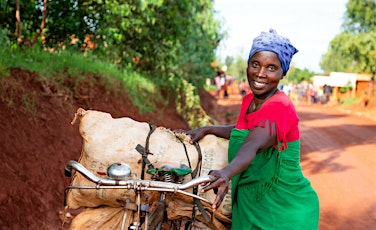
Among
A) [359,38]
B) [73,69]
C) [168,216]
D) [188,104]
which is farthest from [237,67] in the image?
[168,216]

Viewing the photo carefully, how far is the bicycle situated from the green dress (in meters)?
0.22

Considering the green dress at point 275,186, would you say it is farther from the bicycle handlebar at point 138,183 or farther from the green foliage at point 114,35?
the green foliage at point 114,35

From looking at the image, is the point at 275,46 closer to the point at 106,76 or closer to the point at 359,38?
the point at 106,76

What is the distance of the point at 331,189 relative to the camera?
858cm

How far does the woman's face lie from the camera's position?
2.50 meters

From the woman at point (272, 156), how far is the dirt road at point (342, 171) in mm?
4190

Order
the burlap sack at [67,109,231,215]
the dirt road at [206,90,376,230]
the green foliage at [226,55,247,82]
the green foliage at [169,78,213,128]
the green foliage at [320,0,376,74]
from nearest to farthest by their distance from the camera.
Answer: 1. the burlap sack at [67,109,231,215]
2. the dirt road at [206,90,376,230]
3. the green foliage at [169,78,213,128]
4. the green foliage at [320,0,376,74]
5. the green foliage at [226,55,247,82]

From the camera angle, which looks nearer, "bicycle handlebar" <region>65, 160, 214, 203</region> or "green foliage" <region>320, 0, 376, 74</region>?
"bicycle handlebar" <region>65, 160, 214, 203</region>

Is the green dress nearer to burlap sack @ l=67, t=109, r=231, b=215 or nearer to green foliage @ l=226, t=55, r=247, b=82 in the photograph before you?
burlap sack @ l=67, t=109, r=231, b=215

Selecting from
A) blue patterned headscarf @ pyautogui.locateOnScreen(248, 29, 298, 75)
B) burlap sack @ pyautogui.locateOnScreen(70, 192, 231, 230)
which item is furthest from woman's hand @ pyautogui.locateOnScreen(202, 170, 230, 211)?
blue patterned headscarf @ pyautogui.locateOnScreen(248, 29, 298, 75)

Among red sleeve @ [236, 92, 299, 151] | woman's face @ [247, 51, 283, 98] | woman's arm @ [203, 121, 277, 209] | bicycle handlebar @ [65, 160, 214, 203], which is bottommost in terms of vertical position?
bicycle handlebar @ [65, 160, 214, 203]

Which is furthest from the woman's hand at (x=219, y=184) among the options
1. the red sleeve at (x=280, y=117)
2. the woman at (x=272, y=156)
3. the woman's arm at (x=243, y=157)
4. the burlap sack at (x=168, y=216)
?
the burlap sack at (x=168, y=216)

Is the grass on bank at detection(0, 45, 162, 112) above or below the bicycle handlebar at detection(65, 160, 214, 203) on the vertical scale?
above

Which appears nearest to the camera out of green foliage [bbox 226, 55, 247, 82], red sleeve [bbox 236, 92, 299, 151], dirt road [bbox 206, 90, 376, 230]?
red sleeve [bbox 236, 92, 299, 151]
